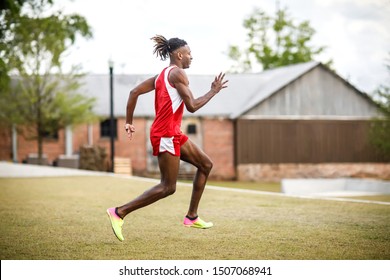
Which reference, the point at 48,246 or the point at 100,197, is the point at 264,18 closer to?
the point at 100,197

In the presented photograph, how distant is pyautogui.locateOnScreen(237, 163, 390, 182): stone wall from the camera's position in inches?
1475

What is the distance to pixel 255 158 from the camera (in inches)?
1476

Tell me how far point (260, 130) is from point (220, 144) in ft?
7.31

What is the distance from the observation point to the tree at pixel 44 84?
3142cm

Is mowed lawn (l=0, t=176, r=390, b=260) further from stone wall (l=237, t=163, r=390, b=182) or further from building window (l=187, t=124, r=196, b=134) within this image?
building window (l=187, t=124, r=196, b=134)

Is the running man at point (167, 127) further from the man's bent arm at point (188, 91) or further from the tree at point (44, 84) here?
the tree at point (44, 84)

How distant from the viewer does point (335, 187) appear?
23.2 meters

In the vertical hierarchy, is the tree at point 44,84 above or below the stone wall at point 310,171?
above

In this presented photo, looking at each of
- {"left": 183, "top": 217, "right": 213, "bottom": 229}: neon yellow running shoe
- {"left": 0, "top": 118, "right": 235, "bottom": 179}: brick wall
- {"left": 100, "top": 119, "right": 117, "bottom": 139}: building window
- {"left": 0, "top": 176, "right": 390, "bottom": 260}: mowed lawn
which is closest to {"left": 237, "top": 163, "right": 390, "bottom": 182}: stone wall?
{"left": 0, "top": 118, "right": 235, "bottom": 179}: brick wall

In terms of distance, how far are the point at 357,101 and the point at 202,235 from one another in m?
32.7

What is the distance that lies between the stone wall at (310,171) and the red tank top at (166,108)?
29828 mm

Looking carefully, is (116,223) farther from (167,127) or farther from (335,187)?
(335,187)

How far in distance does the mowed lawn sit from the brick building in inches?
901

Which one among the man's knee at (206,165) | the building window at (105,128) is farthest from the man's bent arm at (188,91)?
the building window at (105,128)
